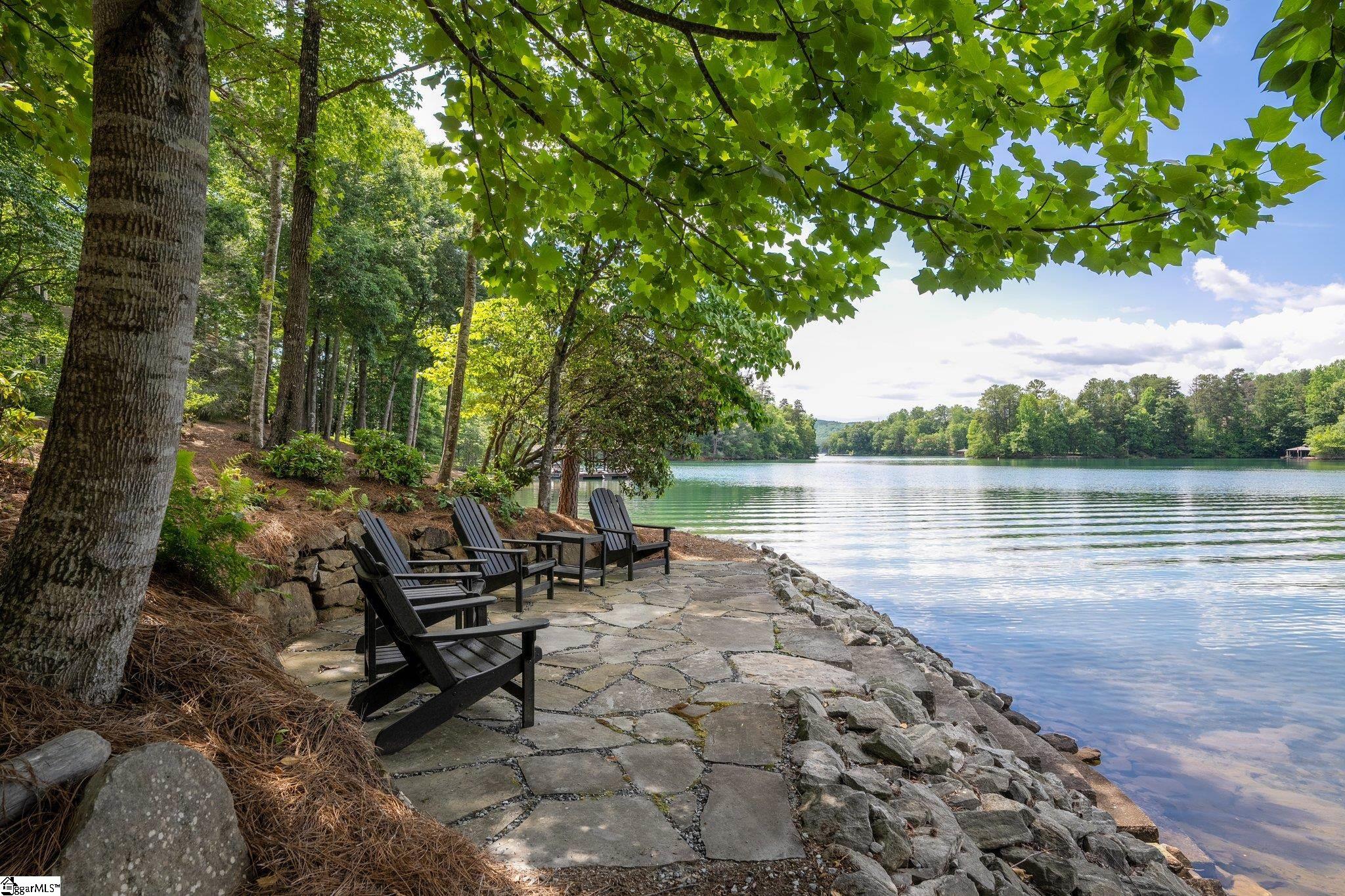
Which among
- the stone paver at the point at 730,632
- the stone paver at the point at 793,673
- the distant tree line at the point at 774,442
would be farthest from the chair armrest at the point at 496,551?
the distant tree line at the point at 774,442

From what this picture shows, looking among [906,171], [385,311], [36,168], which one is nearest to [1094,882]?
[906,171]

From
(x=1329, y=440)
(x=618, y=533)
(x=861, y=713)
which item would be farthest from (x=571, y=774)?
(x=1329, y=440)

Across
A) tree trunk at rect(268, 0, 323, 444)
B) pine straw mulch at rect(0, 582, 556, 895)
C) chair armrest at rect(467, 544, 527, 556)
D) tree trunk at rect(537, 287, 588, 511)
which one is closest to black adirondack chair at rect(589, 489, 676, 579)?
chair armrest at rect(467, 544, 527, 556)

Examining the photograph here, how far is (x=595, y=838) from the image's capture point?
2346mm

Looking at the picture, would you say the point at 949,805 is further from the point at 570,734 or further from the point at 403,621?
the point at 403,621

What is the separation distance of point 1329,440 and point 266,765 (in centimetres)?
10084

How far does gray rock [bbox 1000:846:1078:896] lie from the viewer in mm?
2699

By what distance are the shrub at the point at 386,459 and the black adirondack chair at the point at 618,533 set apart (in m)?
2.15

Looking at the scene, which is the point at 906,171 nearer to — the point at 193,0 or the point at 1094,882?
the point at 193,0

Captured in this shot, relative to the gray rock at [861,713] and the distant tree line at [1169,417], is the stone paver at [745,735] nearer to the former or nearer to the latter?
the gray rock at [861,713]

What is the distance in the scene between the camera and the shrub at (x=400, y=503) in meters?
7.09

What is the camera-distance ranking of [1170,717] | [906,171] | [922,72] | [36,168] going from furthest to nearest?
[36,168], [1170,717], [922,72], [906,171]

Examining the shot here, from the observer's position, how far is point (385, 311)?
1975cm

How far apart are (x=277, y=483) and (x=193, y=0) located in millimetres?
5528
